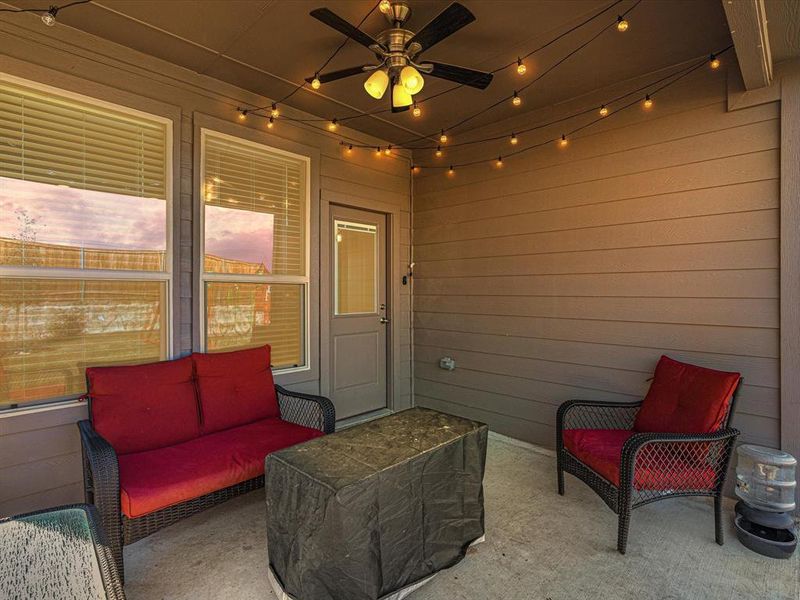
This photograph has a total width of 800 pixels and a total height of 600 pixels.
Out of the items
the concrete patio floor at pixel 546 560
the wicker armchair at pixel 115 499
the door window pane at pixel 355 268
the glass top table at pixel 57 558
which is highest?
the door window pane at pixel 355 268

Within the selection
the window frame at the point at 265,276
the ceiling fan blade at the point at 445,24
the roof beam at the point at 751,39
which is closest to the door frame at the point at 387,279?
the window frame at the point at 265,276

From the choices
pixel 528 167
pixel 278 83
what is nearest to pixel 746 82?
pixel 528 167

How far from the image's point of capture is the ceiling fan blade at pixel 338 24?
6.24 feet

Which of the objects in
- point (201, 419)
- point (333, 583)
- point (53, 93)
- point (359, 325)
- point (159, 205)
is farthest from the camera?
point (359, 325)

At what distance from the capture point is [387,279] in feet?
15.0

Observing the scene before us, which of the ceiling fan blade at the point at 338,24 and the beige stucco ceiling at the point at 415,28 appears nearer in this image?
the ceiling fan blade at the point at 338,24

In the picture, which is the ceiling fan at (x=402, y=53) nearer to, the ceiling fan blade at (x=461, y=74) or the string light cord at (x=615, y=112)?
the ceiling fan blade at (x=461, y=74)

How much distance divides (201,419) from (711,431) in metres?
3.06

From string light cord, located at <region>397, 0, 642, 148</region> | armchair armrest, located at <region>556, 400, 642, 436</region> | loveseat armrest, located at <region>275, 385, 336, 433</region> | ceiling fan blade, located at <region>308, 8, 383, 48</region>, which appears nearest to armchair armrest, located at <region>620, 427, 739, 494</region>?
armchair armrest, located at <region>556, 400, 642, 436</region>

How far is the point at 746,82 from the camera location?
2.53 metres

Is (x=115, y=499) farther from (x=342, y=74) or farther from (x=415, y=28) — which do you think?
(x=415, y=28)

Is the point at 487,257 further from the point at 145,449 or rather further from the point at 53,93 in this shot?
the point at 53,93

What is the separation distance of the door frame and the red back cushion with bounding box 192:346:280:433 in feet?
2.70

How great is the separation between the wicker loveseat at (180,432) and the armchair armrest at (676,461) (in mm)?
1799
